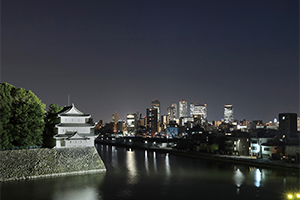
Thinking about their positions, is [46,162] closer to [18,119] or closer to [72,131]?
[72,131]

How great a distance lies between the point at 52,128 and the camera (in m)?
25.2

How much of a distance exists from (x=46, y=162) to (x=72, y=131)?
3802 mm

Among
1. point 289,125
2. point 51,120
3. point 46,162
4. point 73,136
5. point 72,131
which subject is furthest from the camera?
point 289,125

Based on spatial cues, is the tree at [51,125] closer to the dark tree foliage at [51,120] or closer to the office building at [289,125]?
the dark tree foliage at [51,120]

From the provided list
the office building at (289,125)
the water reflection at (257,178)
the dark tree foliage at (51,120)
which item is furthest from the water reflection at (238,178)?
the office building at (289,125)

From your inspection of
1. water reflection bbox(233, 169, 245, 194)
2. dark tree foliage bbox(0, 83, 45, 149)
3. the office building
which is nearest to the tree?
dark tree foliage bbox(0, 83, 45, 149)

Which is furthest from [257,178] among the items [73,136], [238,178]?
[73,136]

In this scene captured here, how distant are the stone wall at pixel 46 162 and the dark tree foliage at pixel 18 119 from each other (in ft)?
6.12

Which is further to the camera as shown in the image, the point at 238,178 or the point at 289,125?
the point at 289,125

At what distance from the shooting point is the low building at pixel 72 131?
74.4 feet

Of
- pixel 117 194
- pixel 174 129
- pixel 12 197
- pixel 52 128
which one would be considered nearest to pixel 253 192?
pixel 117 194

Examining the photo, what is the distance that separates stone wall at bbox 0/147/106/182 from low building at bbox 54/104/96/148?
2.30 feet

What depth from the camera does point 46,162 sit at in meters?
20.8

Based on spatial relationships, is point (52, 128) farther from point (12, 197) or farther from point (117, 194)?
point (117, 194)
